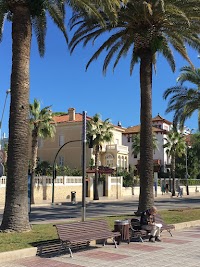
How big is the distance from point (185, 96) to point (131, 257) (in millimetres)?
22308

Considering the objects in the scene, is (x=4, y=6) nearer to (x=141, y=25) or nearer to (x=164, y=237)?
(x=141, y=25)

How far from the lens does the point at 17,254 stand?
8.78 m

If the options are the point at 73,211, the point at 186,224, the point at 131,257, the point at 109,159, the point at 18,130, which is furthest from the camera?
the point at 109,159

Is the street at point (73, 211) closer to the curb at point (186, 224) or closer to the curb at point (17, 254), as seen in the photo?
the curb at point (186, 224)

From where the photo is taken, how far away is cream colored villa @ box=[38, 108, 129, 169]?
62094mm

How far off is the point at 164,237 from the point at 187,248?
2.11 m

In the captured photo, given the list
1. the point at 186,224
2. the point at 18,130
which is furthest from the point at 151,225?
the point at 18,130

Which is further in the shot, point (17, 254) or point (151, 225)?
point (151, 225)

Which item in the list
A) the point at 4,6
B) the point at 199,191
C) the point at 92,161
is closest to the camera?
the point at 4,6

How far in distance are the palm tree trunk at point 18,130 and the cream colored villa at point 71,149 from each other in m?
47.4

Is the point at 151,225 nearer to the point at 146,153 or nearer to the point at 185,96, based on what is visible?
the point at 146,153

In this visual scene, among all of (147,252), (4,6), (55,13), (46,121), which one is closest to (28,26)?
(4,6)

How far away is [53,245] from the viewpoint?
965 centimetres

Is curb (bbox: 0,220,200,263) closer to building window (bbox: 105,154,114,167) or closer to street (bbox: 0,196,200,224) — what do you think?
street (bbox: 0,196,200,224)
